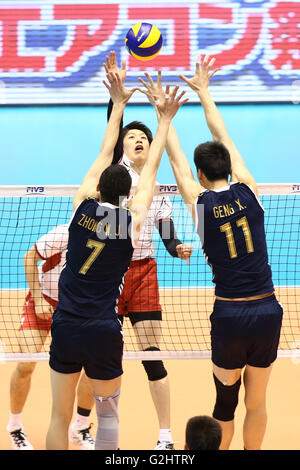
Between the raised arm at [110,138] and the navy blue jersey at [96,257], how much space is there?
25cm

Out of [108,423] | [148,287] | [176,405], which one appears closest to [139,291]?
[148,287]

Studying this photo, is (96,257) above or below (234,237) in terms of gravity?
below

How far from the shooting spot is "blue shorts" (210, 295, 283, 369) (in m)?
4.22

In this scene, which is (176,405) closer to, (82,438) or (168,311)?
(82,438)

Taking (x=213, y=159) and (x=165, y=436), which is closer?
(x=213, y=159)

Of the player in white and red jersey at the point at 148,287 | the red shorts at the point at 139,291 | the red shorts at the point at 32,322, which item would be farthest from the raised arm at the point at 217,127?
the red shorts at the point at 32,322

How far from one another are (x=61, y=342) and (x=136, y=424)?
211 centimetres

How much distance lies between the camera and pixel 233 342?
423 cm

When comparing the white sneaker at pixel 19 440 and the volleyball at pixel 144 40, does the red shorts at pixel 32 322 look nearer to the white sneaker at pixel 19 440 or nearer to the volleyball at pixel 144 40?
the white sneaker at pixel 19 440

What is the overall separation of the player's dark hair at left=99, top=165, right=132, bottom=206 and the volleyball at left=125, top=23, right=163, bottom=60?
1.73 meters

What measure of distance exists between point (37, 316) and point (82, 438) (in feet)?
3.72

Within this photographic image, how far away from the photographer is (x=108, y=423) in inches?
172
